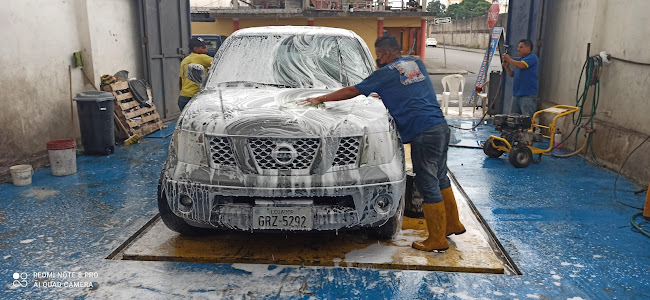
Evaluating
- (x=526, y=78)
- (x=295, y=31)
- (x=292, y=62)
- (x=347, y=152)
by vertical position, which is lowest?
(x=347, y=152)

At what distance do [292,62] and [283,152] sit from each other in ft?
5.25

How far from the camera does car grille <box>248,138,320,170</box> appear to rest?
11.7 feet

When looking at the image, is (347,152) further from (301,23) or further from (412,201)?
(301,23)

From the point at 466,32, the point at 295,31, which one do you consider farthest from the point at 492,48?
the point at 466,32

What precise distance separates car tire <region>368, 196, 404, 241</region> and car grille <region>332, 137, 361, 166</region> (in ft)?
2.25

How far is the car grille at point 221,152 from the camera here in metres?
3.63

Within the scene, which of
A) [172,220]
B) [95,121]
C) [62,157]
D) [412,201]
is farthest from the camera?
[95,121]

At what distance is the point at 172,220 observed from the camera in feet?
13.6

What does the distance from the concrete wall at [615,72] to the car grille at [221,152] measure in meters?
5.20

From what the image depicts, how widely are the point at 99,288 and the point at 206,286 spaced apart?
2.45 ft

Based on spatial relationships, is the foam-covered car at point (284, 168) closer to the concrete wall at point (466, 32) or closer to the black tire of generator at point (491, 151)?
the black tire of generator at point (491, 151)

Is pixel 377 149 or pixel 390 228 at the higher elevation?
pixel 377 149

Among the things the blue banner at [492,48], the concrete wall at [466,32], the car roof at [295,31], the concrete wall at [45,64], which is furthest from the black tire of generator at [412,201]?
the concrete wall at [466,32]

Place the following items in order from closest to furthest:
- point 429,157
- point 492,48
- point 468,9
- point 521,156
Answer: point 429,157 < point 521,156 < point 492,48 < point 468,9
